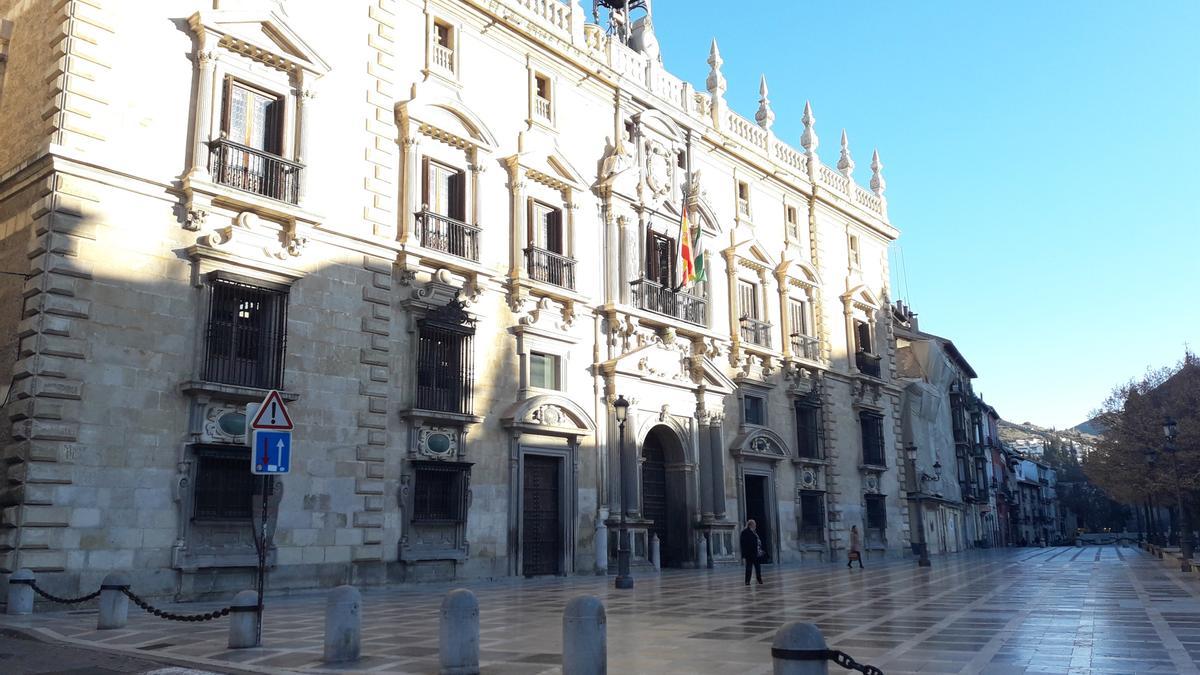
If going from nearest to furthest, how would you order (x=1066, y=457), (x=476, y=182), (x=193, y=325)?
(x=193, y=325), (x=476, y=182), (x=1066, y=457)

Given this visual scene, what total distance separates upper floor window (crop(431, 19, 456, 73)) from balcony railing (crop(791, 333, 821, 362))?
1613 cm

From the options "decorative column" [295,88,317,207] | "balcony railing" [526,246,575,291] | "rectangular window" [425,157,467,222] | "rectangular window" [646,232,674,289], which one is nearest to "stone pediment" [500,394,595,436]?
"balcony railing" [526,246,575,291]

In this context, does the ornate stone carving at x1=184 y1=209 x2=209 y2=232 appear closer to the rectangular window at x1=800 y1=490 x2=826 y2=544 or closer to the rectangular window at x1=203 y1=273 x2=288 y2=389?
the rectangular window at x1=203 y1=273 x2=288 y2=389

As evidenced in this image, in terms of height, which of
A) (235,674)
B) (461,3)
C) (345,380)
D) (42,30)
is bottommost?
(235,674)

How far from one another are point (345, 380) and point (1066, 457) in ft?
483

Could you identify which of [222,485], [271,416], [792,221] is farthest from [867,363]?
[271,416]

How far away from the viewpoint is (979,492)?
67.3 meters

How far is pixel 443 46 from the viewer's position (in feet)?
71.3

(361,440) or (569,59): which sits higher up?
(569,59)

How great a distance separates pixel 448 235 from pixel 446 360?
286 cm

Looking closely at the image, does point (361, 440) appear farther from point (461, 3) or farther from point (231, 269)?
point (461, 3)

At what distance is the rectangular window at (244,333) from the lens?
1609 cm

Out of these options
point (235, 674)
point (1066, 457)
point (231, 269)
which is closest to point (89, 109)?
point (231, 269)

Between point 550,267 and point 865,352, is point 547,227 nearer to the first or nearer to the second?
point 550,267
